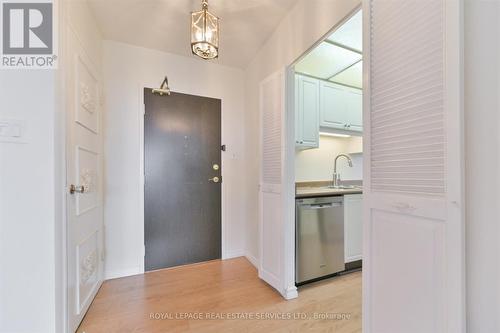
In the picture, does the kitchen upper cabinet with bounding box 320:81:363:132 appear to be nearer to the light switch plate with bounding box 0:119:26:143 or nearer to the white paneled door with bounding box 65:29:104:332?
the white paneled door with bounding box 65:29:104:332

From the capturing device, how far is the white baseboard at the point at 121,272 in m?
2.22

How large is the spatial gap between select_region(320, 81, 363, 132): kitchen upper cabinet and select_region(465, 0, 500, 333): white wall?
1881 mm

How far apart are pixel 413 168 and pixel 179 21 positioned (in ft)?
7.21

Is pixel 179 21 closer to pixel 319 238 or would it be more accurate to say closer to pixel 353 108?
pixel 353 108

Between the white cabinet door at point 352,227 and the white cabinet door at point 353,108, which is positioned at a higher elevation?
the white cabinet door at point 353,108

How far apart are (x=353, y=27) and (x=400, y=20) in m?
0.95

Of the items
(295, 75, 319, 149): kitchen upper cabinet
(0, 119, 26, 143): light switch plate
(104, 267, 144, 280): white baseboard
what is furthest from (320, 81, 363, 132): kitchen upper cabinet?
(104, 267, 144, 280): white baseboard

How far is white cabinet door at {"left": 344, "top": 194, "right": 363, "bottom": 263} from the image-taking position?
2.35 metres

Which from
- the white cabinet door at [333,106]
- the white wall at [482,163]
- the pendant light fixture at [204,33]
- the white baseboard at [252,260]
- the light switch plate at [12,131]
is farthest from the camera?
the white cabinet door at [333,106]

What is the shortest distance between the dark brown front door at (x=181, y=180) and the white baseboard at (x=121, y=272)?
10 cm

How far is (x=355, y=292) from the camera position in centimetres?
197

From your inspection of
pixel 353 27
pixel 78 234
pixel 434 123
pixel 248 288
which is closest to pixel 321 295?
pixel 248 288

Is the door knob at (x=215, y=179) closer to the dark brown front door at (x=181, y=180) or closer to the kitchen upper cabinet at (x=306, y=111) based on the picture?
the dark brown front door at (x=181, y=180)

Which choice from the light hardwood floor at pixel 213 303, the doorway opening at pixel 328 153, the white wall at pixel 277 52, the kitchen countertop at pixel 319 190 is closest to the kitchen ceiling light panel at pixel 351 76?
the doorway opening at pixel 328 153
